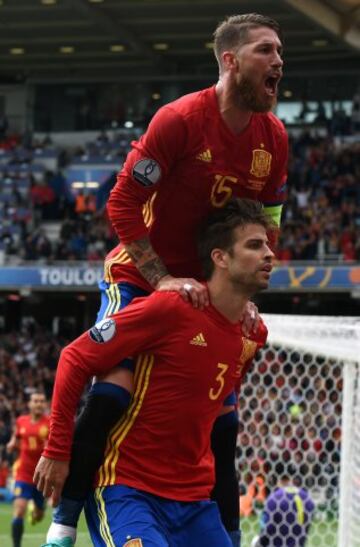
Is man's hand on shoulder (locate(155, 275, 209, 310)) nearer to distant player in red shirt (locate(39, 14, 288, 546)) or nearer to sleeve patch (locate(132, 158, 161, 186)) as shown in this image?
distant player in red shirt (locate(39, 14, 288, 546))

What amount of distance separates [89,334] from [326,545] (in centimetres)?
917

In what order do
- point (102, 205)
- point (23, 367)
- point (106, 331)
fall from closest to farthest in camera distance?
1. point (106, 331)
2. point (23, 367)
3. point (102, 205)

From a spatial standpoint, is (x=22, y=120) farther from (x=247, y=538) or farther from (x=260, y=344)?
(x=260, y=344)

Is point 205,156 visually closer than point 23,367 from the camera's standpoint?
Yes

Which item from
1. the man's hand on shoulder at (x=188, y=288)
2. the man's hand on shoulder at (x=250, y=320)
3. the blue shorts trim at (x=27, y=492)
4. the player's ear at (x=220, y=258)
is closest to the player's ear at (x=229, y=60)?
the player's ear at (x=220, y=258)

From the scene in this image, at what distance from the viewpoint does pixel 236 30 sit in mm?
5398

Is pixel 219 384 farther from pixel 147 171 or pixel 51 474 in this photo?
pixel 147 171

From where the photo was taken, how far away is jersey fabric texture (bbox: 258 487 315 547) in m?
10.5

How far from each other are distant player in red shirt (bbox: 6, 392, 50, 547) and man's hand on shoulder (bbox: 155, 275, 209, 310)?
10029 mm

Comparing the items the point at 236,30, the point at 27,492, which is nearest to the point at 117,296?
the point at 236,30

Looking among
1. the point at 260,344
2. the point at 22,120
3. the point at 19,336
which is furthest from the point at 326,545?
the point at 22,120

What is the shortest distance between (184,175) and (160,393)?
87 cm

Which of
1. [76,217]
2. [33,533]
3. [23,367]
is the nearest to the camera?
[33,533]

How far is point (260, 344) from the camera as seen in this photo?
18.9ft
